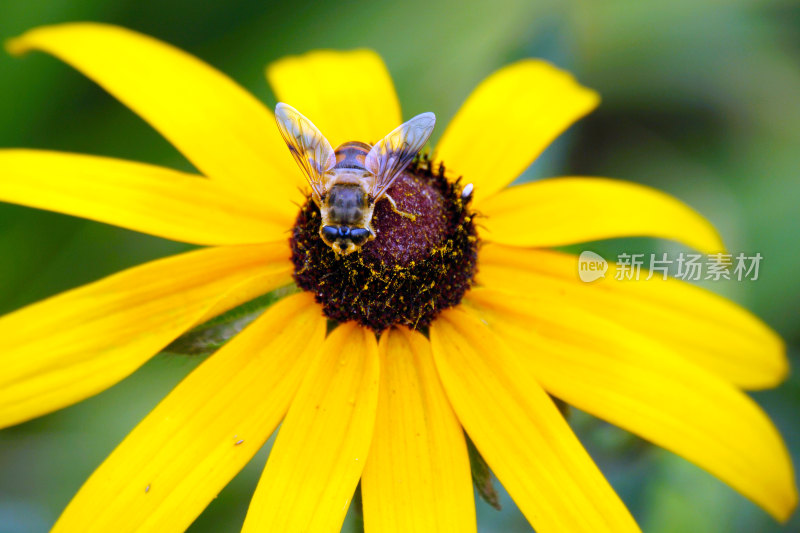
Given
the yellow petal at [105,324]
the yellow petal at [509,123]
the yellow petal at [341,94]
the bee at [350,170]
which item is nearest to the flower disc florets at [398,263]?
the bee at [350,170]

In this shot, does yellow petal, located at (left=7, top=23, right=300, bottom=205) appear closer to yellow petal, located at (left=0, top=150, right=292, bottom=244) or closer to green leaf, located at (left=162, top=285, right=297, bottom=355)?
yellow petal, located at (left=0, top=150, right=292, bottom=244)

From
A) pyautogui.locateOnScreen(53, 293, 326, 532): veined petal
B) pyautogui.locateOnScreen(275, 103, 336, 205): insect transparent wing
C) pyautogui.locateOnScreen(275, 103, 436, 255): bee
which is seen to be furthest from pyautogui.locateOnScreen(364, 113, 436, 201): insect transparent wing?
pyautogui.locateOnScreen(53, 293, 326, 532): veined petal

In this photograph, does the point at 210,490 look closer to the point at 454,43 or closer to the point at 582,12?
the point at 454,43

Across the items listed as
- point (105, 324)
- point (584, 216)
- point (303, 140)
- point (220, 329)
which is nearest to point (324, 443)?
point (220, 329)

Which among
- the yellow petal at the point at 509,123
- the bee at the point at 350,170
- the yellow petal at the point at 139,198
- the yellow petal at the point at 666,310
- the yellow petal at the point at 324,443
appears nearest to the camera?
the yellow petal at the point at 324,443

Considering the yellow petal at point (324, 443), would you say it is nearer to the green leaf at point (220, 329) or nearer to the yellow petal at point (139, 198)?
the green leaf at point (220, 329)

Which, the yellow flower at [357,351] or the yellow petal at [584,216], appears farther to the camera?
the yellow petal at [584,216]

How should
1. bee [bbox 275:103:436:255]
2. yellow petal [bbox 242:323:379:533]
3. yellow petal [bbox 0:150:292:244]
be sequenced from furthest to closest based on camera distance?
yellow petal [bbox 0:150:292:244] → bee [bbox 275:103:436:255] → yellow petal [bbox 242:323:379:533]
